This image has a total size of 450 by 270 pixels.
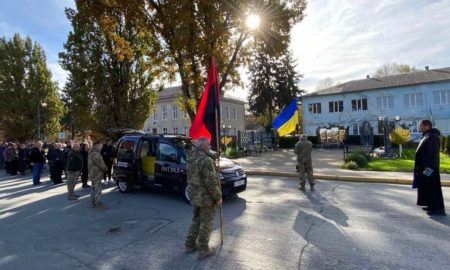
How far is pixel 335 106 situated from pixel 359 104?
9.79ft

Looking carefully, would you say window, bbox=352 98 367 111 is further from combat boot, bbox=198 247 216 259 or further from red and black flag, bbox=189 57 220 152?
combat boot, bbox=198 247 216 259

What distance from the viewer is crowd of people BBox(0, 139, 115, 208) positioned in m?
8.89

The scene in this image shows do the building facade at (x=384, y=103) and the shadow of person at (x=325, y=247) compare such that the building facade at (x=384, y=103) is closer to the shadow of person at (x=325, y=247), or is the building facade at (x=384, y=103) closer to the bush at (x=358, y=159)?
the bush at (x=358, y=159)

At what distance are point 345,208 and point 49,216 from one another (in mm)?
7372

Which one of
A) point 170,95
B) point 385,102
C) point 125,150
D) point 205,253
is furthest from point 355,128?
point 205,253

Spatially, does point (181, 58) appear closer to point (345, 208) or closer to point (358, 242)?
point (345, 208)

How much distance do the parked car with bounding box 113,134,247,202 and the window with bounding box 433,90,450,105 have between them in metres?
33.9

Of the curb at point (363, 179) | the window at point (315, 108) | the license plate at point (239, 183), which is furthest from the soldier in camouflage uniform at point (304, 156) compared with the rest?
the window at point (315, 108)

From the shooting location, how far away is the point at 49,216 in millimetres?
8156

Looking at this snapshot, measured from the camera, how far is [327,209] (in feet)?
25.9

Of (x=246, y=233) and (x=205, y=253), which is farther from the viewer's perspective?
(x=246, y=233)

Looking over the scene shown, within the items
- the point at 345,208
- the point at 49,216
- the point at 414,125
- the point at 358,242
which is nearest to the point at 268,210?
the point at 345,208

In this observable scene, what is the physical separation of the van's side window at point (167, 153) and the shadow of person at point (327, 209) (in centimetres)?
407

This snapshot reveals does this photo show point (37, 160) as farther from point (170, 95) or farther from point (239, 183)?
point (170, 95)
